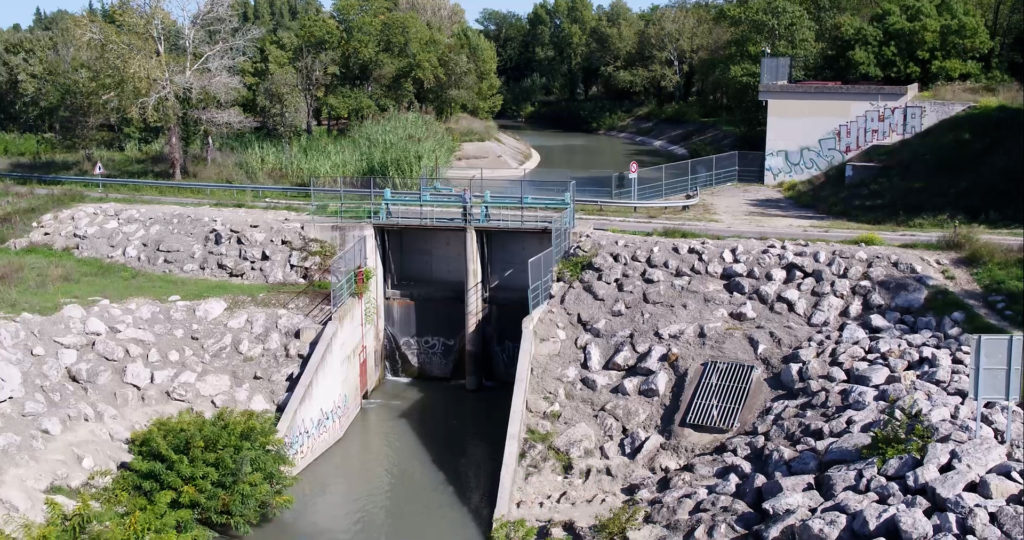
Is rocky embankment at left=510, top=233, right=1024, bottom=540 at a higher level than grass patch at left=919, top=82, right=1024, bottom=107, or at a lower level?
lower

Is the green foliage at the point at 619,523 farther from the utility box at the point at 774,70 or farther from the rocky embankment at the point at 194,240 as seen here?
the utility box at the point at 774,70

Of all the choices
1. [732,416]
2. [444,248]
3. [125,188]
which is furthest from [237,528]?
[125,188]

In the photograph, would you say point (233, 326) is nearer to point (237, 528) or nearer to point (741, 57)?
point (237, 528)

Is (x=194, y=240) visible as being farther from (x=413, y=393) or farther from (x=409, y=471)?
(x=409, y=471)

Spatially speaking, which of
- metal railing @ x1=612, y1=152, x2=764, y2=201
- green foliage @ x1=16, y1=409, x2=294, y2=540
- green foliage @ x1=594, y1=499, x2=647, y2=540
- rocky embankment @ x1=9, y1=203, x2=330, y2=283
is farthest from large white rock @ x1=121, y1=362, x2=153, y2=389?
metal railing @ x1=612, y1=152, x2=764, y2=201

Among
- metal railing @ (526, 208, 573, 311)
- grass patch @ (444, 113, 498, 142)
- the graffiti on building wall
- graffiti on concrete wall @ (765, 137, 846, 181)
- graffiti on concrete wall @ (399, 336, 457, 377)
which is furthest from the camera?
grass patch @ (444, 113, 498, 142)

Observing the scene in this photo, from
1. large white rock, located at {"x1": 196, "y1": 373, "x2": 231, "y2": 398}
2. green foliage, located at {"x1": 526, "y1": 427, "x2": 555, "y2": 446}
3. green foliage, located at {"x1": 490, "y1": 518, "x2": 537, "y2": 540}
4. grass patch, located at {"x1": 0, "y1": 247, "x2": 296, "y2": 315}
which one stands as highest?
grass patch, located at {"x1": 0, "y1": 247, "x2": 296, "y2": 315}

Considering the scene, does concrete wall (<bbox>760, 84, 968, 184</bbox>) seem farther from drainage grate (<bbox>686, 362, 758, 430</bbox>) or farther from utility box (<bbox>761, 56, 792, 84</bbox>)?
drainage grate (<bbox>686, 362, 758, 430</bbox>)
